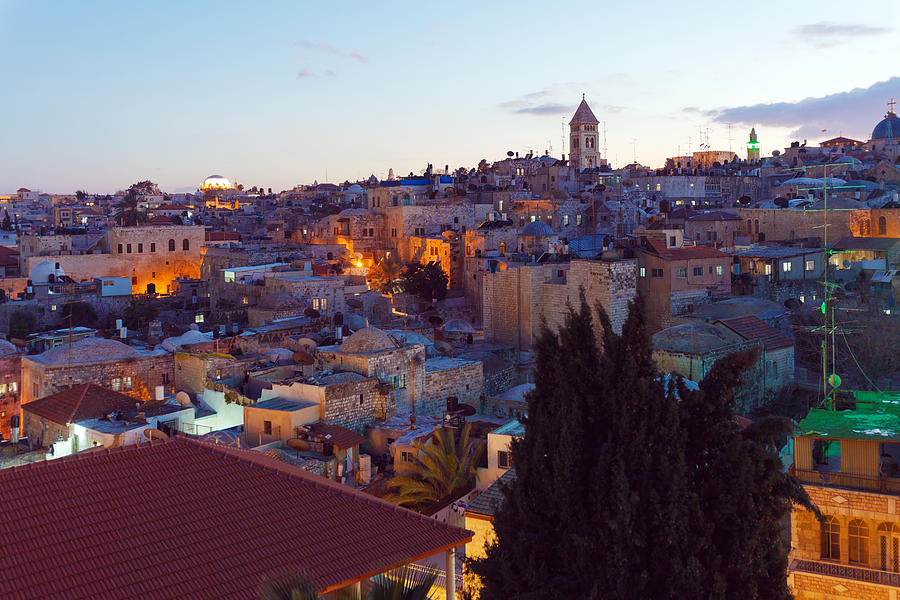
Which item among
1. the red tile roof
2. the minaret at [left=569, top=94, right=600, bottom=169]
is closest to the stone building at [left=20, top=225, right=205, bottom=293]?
the red tile roof

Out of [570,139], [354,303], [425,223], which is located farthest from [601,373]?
[570,139]

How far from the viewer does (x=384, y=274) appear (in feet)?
128

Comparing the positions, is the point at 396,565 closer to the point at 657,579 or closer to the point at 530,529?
the point at 530,529

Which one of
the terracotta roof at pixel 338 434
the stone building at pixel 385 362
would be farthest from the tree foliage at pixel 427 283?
the terracotta roof at pixel 338 434

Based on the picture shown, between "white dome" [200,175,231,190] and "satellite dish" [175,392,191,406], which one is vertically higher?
"white dome" [200,175,231,190]

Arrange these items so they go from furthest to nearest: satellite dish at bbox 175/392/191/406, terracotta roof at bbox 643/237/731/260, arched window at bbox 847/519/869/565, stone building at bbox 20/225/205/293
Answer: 1. stone building at bbox 20/225/205/293
2. terracotta roof at bbox 643/237/731/260
3. satellite dish at bbox 175/392/191/406
4. arched window at bbox 847/519/869/565

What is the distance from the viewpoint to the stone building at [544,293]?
976 inches

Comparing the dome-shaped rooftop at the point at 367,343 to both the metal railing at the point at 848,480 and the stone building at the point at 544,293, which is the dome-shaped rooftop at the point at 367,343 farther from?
the metal railing at the point at 848,480

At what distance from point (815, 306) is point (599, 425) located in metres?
21.8

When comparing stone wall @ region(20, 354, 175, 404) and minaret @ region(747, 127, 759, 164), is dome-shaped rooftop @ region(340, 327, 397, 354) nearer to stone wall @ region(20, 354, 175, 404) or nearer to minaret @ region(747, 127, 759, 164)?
stone wall @ region(20, 354, 175, 404)

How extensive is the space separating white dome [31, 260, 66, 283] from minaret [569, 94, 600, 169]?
134 feet

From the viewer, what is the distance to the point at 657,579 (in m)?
7.70

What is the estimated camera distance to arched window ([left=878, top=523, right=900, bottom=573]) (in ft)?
35.4

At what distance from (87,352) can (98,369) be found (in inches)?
24.0
